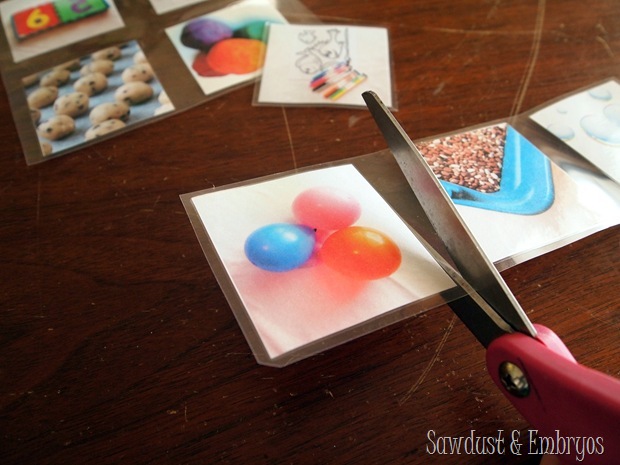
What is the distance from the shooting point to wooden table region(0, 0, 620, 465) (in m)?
0.37

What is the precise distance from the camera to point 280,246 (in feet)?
1.48

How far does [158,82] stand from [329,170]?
0.88 ft

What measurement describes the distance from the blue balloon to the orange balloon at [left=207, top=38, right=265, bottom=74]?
0.29 m

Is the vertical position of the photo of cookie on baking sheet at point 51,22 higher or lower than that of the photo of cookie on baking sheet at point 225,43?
higher

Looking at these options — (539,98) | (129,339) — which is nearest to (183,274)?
(129,339)

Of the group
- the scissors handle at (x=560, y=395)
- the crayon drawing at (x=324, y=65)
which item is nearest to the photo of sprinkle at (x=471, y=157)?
the crayon drawing at (x=324, y=65)

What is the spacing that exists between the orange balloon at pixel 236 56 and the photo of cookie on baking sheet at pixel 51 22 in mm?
153

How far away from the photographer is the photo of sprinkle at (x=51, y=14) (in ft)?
2.36

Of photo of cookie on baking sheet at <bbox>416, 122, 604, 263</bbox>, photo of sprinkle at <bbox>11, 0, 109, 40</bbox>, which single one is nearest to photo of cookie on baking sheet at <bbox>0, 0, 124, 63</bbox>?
photo of sprinkle at <bbox>11, 0, 109, 40</bbox>

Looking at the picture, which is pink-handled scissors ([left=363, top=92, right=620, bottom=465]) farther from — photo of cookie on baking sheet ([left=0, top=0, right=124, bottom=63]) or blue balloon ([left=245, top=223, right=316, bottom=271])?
photo of cookie on baking sheet ([left=0, top=0, right=124, bottom=63])

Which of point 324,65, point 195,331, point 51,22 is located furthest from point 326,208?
point 51,22

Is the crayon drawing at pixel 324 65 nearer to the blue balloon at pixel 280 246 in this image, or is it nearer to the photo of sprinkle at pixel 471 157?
the photo of sprinkle at pixel 471 157

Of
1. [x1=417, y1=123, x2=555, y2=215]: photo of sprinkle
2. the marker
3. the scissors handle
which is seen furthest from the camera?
the marker

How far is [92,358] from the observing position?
40 centimetres
